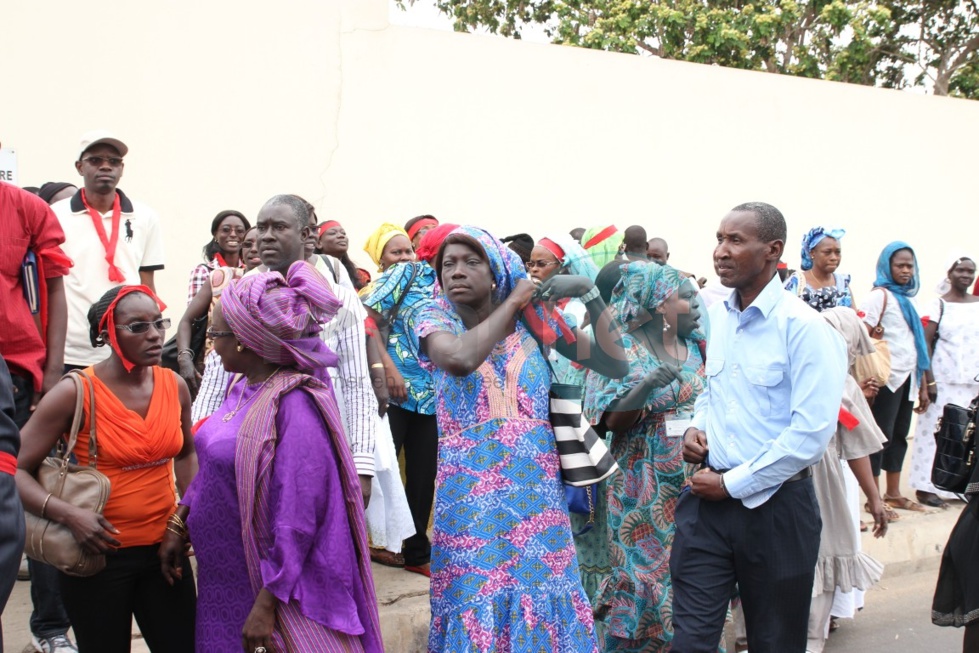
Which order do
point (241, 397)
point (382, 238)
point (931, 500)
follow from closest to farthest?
point (241, 397)
point (382, 238)
point (931, 500)

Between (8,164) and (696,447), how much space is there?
5.96m

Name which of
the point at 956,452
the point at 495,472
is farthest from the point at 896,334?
the point at 495,472

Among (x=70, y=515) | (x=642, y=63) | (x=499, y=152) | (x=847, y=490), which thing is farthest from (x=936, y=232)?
(x=70, y=515)

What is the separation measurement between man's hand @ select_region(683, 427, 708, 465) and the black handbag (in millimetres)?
1168

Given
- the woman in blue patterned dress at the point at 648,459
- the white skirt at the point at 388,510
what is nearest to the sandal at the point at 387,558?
the white skirt at the point at 388,510

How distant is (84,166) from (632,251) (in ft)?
11.9

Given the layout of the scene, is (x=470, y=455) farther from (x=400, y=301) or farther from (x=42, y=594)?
(x=400, y=301)

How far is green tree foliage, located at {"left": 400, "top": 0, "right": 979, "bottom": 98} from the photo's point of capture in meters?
17.0

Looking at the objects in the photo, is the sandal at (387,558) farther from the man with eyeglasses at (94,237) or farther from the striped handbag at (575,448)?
the striped handbag at (575,448)

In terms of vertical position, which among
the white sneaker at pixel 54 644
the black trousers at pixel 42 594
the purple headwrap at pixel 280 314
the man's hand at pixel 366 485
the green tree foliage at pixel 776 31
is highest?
the green tree foliage at pixel 776 31

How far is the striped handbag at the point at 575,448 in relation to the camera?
3553mm

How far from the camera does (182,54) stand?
8102mm

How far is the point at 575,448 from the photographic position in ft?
11.7

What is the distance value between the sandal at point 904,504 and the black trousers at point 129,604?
636 cm
